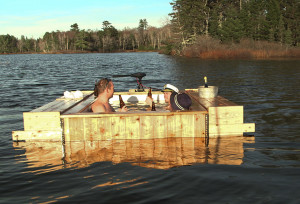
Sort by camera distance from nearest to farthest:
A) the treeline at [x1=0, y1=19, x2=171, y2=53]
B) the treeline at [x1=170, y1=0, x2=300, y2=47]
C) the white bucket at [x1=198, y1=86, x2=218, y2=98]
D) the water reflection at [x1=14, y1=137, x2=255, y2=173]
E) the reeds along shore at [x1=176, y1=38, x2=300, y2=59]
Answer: the water reflection at [x1=14, y1=137, x2=255, y2=173] < the white bucket at [x1=198, y1=86, x2=218, y2=98] < the reeds along shore at [x1=176, y1=38, x2=300, y2=59] < the treeline at [x1=170, y1=0, x2=300, y2=47] < the treeline at [x1=0, y1=19, x2=171, y2=53]

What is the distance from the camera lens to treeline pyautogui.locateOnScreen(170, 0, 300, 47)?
192 ft

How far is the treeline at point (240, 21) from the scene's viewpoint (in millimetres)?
58375

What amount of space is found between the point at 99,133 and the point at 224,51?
4486 centimetres

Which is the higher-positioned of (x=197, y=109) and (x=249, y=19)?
(x=249, y=19)

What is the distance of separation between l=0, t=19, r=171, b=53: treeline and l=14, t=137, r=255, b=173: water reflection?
133 meters

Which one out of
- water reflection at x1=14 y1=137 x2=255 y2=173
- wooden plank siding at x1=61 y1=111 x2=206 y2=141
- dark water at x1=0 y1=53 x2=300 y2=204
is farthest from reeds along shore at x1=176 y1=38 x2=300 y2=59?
wooden plank siding at x1=61 y1=111 x2=206 y2=141

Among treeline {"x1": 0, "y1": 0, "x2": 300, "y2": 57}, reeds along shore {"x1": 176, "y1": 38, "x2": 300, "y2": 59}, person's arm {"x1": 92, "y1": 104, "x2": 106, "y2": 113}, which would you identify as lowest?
person's arm {"x1": 92, "y1": 104, "x2": 106, "y2": 113}

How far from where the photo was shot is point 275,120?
10266mm

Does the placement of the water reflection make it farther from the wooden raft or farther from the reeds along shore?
the reeds along shore

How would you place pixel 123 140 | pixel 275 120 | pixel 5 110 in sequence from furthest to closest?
pixel 5 110 < pixel 275 120 < pixel 123 140

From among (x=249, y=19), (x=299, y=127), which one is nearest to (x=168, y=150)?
(x=299, y=127)

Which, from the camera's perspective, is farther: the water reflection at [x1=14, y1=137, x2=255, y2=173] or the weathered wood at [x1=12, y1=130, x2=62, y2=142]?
the weathered wood at [x1=12, y1=130, x2=62, y2=142]

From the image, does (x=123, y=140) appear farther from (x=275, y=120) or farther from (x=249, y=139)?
(x=275, y=120)

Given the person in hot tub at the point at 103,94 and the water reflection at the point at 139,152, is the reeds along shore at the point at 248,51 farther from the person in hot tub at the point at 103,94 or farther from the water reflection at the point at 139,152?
the person in hot tub at the point at 103,94
